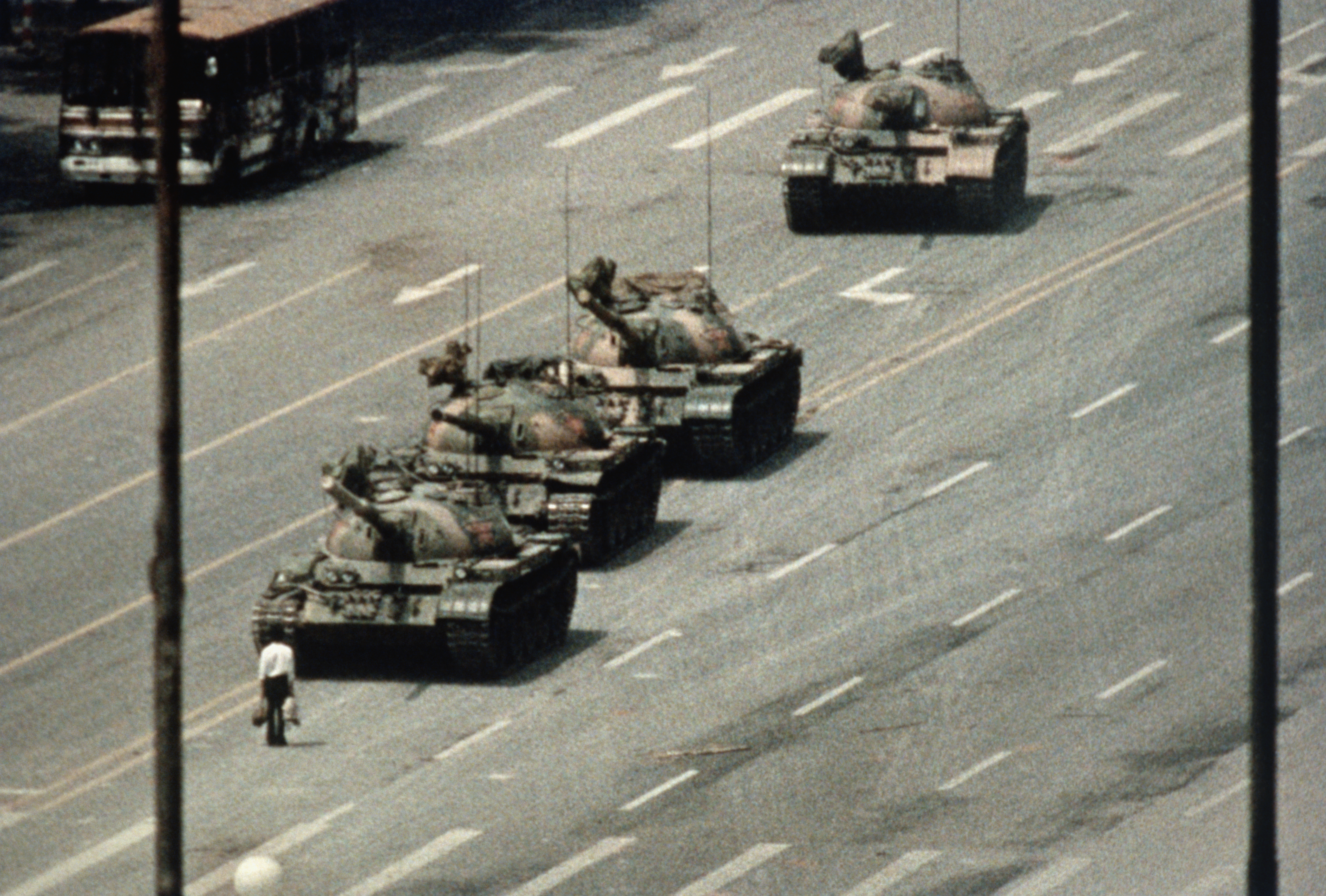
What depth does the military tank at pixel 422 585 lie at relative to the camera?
132ft

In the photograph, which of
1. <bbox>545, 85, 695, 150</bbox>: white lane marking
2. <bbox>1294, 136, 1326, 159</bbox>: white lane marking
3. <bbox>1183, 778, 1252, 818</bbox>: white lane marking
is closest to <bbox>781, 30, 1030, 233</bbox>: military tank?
<bbox>1294, 136, 1326, 159</bbox>: white lane marking

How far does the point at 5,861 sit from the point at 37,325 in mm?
23540

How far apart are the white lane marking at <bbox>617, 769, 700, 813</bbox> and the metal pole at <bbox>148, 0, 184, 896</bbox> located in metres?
14.9

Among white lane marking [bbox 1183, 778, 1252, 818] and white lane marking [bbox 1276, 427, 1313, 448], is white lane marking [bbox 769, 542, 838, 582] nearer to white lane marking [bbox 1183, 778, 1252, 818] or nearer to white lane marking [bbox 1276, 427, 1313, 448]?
white lane marking [bbox 1276, 427, 1313, 448]

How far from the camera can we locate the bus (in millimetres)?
A: 61875

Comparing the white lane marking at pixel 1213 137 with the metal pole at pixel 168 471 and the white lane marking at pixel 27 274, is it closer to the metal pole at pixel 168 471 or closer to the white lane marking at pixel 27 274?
the white lane marking at pixel 27 274

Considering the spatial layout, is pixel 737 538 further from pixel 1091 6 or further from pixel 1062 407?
pixel 1091 6

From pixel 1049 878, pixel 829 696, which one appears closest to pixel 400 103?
pixel 829 696

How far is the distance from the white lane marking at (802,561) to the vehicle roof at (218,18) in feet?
64.5

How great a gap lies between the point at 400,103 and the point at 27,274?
507 inches

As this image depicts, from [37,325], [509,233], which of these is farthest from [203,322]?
[509,233]

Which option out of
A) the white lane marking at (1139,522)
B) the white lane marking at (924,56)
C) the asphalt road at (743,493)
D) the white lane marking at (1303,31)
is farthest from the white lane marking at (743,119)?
the white lane marking at (1139,522)

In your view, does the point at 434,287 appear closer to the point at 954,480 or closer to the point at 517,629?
the point at 954,480

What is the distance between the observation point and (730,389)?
162 feet
